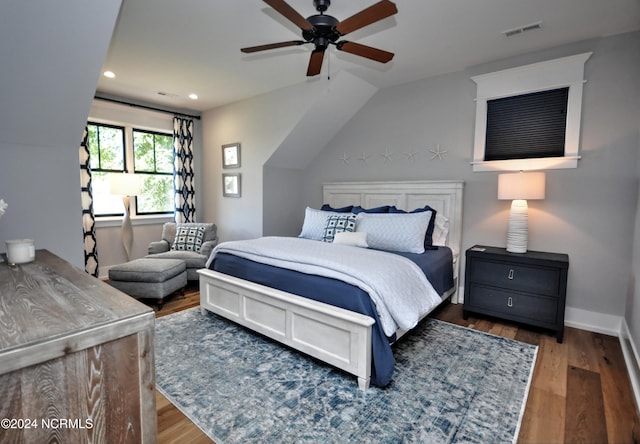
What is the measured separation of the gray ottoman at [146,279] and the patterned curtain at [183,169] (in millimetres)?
1840

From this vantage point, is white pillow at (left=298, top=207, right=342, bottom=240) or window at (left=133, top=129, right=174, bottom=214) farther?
window at (left=133, top=129, right=174, bottom=214)

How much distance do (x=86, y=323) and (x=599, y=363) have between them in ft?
10.8

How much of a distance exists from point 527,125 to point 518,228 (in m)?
1.11

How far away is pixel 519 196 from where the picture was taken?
2982 mm

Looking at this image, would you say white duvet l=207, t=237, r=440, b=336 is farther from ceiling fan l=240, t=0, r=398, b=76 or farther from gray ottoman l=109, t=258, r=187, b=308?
ceiling fan l=240, t=0, r=398, b=76

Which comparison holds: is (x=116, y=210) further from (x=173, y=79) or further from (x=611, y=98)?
(x=611, y=98)

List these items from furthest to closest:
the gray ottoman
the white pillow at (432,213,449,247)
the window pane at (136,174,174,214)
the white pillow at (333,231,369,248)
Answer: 1. the window pane at (136,174,174,214)
2. the white pillow at (432,213,449,247)
3. the gray ottoman
4. the white pillow at (333,231,369,248)

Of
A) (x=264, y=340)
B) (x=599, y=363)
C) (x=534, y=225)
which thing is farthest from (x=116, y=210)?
(x=599, y=363)

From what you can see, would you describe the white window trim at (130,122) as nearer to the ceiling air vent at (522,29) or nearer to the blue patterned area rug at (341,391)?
the blue patterned area rug at (341,391)

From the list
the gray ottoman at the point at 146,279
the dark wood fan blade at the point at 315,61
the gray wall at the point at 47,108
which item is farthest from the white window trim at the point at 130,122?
the dark wood fan blade at the point at 315,61

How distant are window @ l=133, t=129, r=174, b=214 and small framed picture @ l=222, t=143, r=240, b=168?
0.98 m

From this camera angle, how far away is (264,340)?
2.72 meters

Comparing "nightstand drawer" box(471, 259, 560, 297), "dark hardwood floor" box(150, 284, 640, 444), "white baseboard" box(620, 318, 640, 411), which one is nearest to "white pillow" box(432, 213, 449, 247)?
"nightstand drawer" box(471, 259, 560, 297)

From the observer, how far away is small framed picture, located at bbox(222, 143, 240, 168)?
16.2 feet
